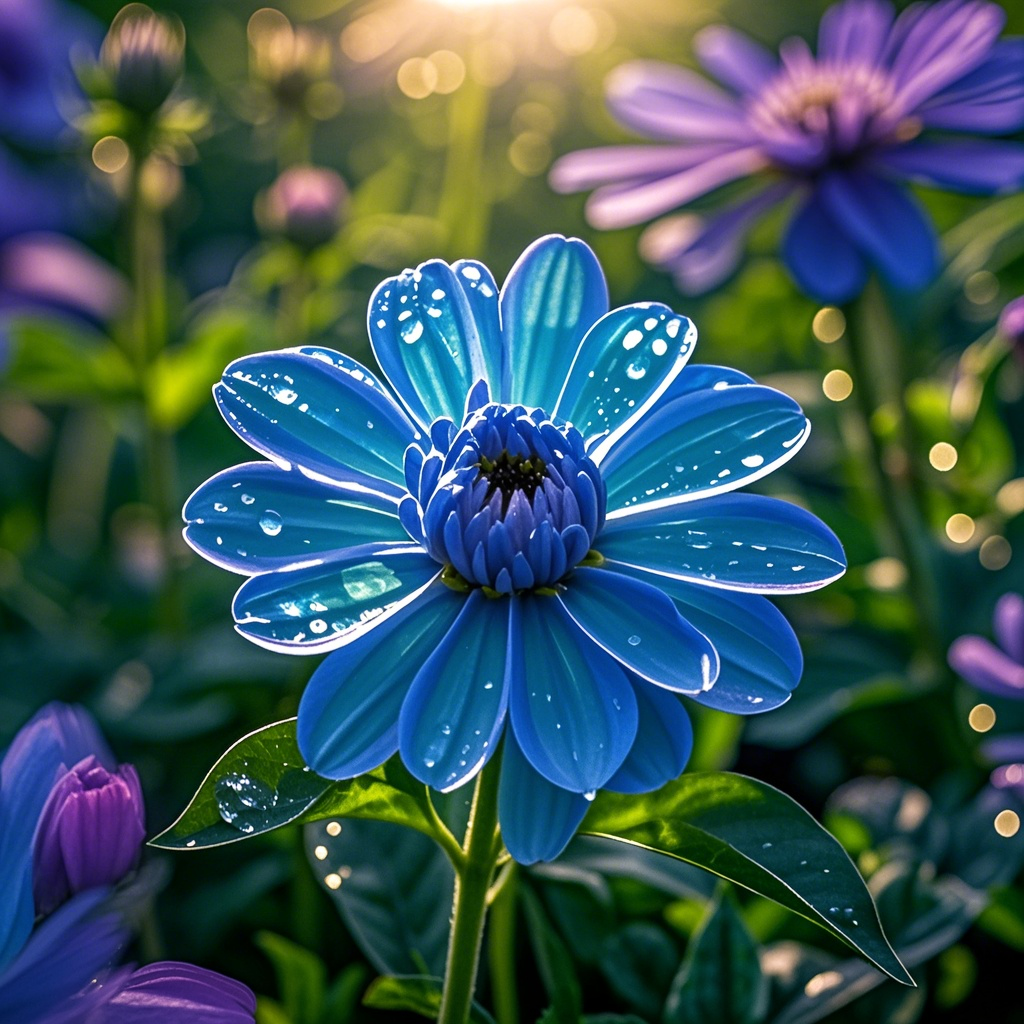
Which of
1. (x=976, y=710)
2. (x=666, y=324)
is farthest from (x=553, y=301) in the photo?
(x=976, y=710)

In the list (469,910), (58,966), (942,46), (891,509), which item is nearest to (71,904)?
(58,966)

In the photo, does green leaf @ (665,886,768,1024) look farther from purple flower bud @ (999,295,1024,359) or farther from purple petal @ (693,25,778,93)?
purple petal @ (693,25,778,93)

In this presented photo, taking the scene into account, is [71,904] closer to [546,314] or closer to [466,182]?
[546,314]

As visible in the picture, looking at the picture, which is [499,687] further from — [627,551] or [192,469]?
[192,469]

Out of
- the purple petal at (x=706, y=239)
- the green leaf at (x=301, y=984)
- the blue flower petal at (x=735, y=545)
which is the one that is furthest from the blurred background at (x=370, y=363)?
the blue flower petal at (x=735, y=545)

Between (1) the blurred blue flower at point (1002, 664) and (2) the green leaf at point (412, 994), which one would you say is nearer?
(2) the green leaf at point (412, 994)

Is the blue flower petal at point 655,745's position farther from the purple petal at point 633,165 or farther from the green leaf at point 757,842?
the purple petal at point 633,165

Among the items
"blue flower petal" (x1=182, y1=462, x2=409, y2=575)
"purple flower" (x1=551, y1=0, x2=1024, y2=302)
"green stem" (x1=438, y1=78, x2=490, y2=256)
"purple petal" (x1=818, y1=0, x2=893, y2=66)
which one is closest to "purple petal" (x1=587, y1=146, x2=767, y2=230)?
"purple flower" (x1=551, y1=0, x2=1024, y2=302)
